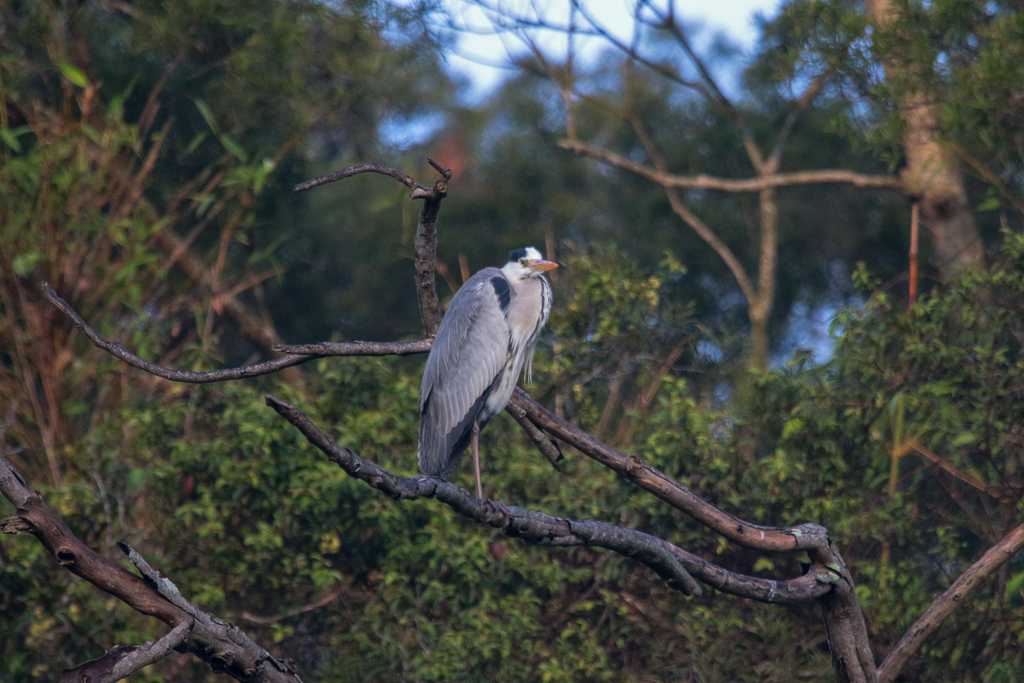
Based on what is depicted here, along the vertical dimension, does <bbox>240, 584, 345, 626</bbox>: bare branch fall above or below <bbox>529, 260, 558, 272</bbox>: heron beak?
below

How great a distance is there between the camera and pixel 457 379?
507cm

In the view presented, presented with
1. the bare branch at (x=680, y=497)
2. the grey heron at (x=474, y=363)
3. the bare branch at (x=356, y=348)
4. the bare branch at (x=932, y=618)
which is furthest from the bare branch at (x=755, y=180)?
the bare branch at (x=356, y=348)

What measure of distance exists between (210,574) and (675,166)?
7.20 meters

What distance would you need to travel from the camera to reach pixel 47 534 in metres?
3.42

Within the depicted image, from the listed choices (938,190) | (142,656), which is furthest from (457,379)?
(938,190)

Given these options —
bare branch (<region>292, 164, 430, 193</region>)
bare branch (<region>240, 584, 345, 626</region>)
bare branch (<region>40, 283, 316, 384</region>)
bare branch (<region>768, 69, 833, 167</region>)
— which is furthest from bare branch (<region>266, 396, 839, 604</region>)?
bare branch (<region>768, 69, 833, 167</region>)

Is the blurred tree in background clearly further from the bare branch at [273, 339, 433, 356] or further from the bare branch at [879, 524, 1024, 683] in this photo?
the bare branch at [273, 339, 433, 356]

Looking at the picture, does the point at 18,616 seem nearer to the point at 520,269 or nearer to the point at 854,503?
the point at 520,269

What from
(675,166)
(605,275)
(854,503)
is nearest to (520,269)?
(605,275)

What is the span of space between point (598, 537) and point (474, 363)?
1.26 meters

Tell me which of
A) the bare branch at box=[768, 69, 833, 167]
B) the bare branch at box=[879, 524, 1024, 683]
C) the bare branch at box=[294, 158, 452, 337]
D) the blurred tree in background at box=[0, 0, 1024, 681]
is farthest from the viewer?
the bare branch at box=[768, 69, 833, 167]

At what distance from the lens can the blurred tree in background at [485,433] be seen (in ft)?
19.8

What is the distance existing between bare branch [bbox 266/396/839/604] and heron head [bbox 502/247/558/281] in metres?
1.59

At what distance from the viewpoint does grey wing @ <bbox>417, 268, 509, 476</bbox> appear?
503 centimetres
